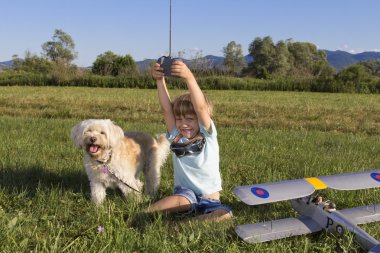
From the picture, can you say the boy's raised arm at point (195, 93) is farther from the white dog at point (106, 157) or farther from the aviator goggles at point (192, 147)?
the white dog at point (106, 157)

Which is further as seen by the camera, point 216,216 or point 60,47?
point 60,47

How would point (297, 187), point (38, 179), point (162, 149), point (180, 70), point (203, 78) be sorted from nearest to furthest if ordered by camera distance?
point (297, 187)
point (180, 70)
point (38, 179)
point (162, 149)
point (203, 78)

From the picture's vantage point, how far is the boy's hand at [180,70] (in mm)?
3949

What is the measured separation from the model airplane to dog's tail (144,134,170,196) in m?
2.22

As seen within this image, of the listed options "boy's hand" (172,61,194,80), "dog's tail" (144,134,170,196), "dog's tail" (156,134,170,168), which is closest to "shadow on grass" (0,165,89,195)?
"dog's tail" (144,134,170,196)

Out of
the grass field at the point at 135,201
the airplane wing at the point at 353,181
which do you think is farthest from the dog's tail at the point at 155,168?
the airplane wing at the point at 353,181

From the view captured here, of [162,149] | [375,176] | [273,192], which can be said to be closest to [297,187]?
[273,192]

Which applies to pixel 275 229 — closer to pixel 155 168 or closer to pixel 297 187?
pixel 297 187

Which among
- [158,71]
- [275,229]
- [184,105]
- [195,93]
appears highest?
Answer: [158,71]

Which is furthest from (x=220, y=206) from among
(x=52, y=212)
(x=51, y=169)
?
(x=51, y=169)

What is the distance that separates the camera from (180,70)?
395 cm

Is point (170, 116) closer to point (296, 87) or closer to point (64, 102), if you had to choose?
point (64, 102)

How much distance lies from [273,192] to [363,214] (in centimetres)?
115

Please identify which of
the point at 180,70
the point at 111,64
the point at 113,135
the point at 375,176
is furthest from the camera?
the point at 111,64
